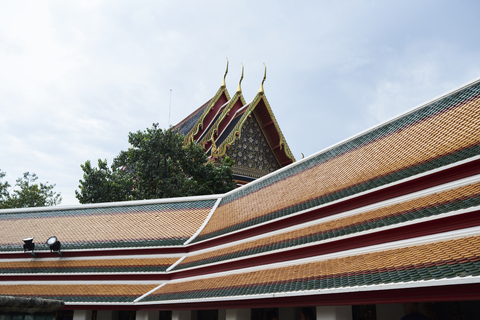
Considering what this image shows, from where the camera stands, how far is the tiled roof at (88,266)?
975 centimetres

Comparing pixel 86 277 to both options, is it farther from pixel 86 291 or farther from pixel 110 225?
pixel 110 225

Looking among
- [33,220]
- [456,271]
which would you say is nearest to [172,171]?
[33,220]

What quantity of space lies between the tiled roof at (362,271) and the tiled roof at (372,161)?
1.30 m

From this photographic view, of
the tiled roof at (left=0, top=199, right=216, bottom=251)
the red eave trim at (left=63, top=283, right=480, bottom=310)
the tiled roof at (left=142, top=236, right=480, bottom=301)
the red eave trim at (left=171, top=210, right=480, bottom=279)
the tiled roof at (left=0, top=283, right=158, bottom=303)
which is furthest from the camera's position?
the tiled roof at (left=0, top=199, right=216, bottom=251)

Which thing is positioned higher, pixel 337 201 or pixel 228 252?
pixel 337 201

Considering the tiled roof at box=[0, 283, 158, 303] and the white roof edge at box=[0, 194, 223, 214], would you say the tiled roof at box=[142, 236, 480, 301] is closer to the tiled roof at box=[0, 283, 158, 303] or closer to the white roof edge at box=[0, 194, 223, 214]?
the tiled roof at box=[0, 283, 158, 303]

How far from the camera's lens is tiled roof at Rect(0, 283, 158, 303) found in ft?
29.0

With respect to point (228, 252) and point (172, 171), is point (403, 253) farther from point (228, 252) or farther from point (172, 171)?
point (172, 171)

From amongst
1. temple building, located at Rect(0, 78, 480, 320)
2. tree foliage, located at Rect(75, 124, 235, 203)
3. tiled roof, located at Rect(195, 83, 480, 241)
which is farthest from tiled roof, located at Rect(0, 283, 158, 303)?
tree foliage, located at Rect(75, 124, 235, 203)

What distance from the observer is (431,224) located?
5031 millimetres

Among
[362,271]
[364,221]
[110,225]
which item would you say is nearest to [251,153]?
→ [110,225]

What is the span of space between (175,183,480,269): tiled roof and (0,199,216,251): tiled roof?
85.8 inches

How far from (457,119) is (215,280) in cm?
492

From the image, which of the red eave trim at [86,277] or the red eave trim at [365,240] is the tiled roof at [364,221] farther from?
the red eave trim at [86,277]
